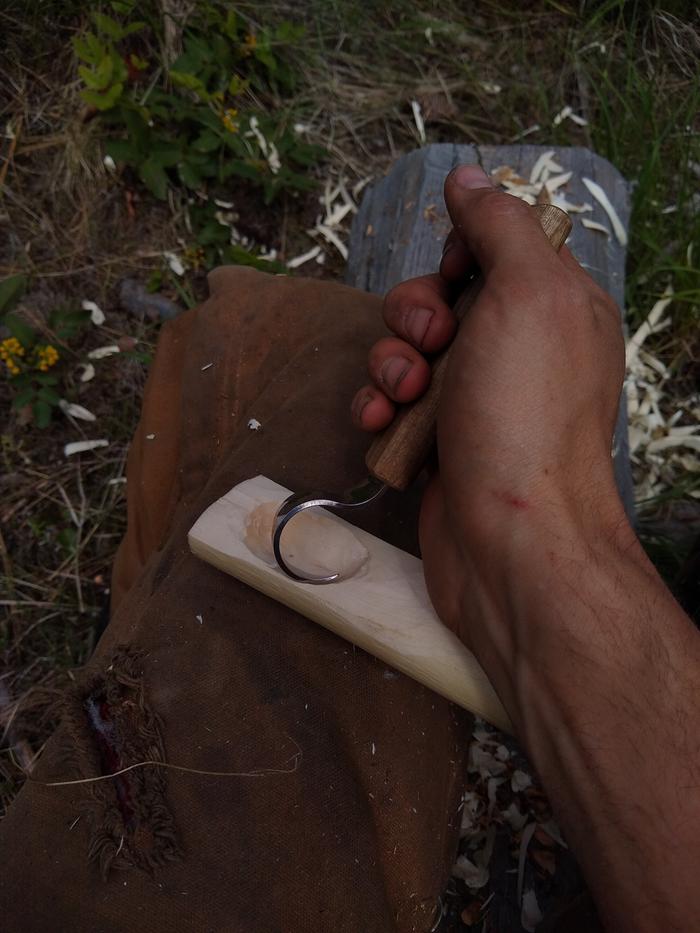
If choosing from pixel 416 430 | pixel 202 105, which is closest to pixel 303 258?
pixel 202 105

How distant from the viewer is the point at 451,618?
1.13 metres

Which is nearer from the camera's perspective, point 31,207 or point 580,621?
point 580,621

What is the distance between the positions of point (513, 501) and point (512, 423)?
125 millimetres

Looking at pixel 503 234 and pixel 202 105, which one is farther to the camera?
pixel 202 105

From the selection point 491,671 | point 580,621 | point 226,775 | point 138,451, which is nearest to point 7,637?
point 138,451

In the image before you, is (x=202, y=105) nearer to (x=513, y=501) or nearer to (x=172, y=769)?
(x=513, y=501)

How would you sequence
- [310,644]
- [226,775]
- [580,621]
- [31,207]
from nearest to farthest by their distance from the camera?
1. [580,621]
2. [226,775]
3. [310,644]
4. [31,207]

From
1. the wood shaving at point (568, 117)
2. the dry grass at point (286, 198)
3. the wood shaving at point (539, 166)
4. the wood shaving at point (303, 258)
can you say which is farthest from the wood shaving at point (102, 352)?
the wood shaving at point (568, 117)

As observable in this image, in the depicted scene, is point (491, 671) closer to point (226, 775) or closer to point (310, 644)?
point (310, 644)

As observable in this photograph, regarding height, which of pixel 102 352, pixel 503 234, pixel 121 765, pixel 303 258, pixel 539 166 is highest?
pixel 503 234

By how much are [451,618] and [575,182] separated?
A: 1576 millimetres

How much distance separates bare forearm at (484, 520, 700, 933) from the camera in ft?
2.76

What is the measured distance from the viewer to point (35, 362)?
2.01 meters

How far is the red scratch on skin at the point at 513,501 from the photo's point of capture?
3.55ft
